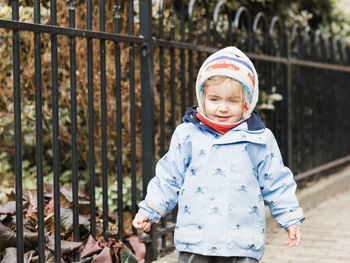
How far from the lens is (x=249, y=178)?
2729mm

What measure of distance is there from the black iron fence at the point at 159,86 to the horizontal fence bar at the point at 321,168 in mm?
20

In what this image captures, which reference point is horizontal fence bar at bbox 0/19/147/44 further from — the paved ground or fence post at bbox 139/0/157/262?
the paved ground

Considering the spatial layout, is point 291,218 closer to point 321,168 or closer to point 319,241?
A: point 319,241

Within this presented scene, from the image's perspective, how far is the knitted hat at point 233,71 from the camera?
2684 millimetres

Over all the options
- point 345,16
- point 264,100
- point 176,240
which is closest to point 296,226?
point 176,240

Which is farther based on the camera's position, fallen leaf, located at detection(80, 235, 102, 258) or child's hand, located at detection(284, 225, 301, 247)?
fallen leaf, located at detection(80, 235, 102, 258)

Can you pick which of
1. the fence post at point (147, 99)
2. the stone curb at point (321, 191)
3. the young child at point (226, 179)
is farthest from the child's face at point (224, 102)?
the stone curb at point (321, 191)

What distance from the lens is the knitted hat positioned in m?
2.68

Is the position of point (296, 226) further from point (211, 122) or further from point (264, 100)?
point (264, 100)

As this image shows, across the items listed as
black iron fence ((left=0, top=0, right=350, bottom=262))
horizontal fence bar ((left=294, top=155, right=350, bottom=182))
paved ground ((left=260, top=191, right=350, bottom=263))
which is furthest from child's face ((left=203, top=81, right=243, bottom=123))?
horizontal fence bar ((left=294, top=155, right=350, bottom=182))

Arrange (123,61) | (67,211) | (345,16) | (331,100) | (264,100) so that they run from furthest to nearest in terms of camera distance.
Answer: (345,16) < (331,100) < (264,100) < (123,61) < (67,211)

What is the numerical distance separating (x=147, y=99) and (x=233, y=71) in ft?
4.41

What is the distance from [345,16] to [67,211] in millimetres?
7179

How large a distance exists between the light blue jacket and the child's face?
0.23 feet
